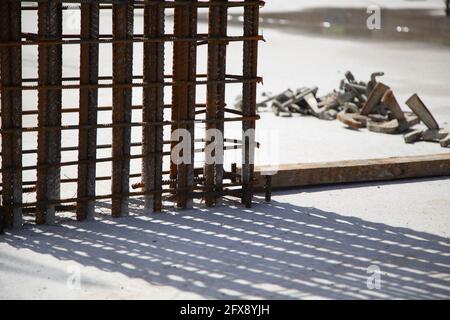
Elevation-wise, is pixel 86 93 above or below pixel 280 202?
above

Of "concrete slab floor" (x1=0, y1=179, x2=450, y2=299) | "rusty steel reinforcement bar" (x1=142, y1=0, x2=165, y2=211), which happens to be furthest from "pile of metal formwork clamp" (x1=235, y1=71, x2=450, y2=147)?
"rusty steel reinforcement bar" (x1=142, y1=0, x2=165, y2=211)

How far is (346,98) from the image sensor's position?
55.9 ft

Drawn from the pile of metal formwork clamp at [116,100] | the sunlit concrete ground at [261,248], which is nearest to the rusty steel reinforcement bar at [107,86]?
the pile of metal formwork clamp at [116,100]

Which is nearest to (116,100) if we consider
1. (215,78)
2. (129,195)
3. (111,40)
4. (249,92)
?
(111,40)

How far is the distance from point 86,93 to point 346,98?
343 inches

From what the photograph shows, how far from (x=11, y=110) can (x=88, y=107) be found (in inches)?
31.7

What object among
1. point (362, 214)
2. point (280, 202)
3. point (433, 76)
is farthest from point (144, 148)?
point (433, 76)

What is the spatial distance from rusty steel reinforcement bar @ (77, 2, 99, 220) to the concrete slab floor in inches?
13.0

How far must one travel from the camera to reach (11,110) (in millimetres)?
8883

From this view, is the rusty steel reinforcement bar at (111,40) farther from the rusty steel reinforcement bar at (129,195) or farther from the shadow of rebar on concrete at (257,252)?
the shadow of rebar on concrete at (257,252)

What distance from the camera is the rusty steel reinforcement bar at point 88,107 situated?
9.05 metres

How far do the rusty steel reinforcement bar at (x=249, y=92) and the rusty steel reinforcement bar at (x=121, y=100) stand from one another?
56.4 inches

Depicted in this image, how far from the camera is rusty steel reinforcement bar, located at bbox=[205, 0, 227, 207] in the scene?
9867mm
